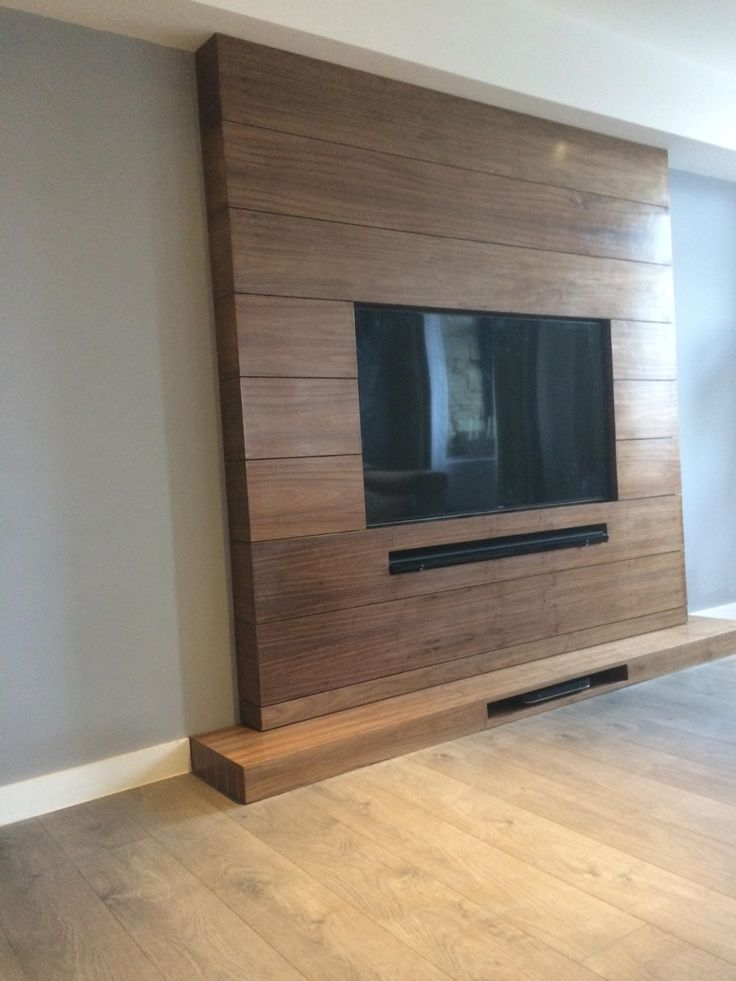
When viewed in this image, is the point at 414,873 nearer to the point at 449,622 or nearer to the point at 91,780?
the point at 91,780

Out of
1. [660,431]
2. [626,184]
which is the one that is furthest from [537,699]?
[626,184]

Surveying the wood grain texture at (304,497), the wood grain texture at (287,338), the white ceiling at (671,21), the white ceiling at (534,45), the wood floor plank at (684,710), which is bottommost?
the wood floor plank at (684,710)

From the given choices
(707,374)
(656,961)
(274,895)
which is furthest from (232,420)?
(707,374)

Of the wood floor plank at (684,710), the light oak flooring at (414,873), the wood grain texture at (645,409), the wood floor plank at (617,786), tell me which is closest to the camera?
the light oak flooring at (414,873)

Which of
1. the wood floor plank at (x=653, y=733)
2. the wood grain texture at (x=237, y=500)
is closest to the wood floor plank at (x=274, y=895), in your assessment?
the wood grain texture at (x=237, y=500)

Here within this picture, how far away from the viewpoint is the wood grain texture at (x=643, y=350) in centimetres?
351

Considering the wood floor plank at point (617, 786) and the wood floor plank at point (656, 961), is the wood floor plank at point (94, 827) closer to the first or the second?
the wood floor plank at point (617, 786)

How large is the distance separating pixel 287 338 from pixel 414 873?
5.10ft

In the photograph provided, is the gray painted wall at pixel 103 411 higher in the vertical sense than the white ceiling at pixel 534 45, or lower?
lower

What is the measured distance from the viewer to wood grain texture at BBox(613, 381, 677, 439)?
11.5 feet

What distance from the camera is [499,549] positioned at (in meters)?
3.09

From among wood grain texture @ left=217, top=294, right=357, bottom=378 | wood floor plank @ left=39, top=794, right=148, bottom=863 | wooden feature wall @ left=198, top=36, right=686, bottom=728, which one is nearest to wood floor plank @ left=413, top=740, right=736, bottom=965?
wooden feature wall @ left=198, top=36, right=686, bottom=728

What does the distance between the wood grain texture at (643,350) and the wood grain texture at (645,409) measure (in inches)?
1.6

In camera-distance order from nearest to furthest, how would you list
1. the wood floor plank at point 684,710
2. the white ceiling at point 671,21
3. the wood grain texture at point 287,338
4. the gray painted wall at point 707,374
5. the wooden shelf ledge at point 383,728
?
the wooden shelf ledge at point 383,728, the wood grain texture at point 287,338, the wood floor plank at point 684,710, the white ceiling at point 671,21, the gray painted wall at point 707,374
